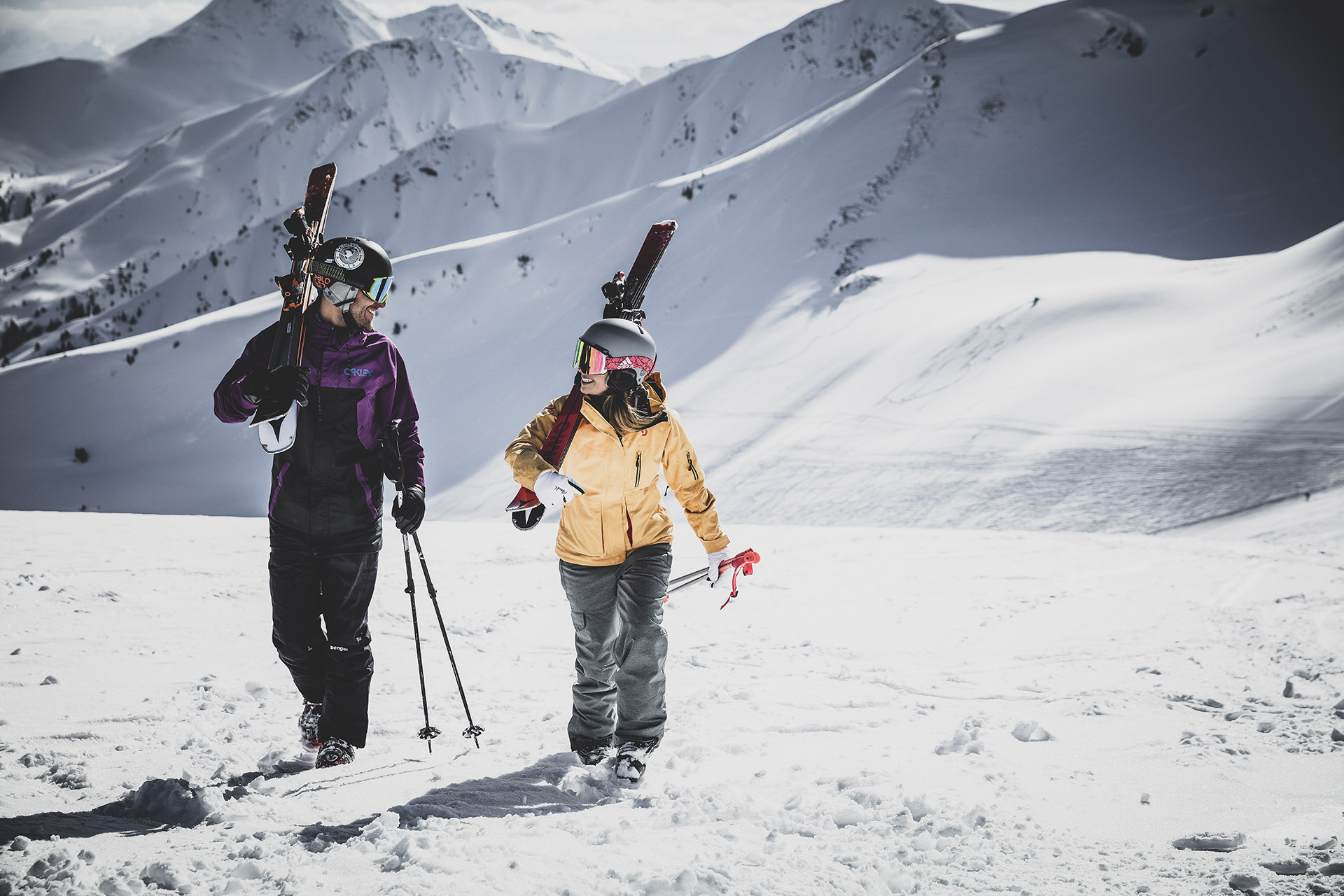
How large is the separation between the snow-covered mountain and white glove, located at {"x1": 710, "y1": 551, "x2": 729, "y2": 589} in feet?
22.7

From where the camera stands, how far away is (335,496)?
374 centimetres

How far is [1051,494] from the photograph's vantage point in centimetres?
1007

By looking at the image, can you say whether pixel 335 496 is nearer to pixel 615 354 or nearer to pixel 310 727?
pixel 310 727

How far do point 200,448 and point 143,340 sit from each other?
24.1ft

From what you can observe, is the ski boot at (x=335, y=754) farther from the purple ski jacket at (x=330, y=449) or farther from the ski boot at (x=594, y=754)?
the ski boot at (x=594, y=754)

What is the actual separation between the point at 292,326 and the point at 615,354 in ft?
4.55

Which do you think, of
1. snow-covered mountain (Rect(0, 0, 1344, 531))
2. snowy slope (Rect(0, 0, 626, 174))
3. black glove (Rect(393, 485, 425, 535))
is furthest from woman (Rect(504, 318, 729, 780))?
snowy slope (Rect(0, 0, 626, 174))

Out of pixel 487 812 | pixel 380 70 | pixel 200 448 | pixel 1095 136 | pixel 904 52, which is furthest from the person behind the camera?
pixel 380 70

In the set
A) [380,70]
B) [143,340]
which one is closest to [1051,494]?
[143,340]

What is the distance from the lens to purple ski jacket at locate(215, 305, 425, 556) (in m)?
3.71

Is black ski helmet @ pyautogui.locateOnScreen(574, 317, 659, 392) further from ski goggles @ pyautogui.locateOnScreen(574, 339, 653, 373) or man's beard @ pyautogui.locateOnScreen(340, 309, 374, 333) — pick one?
man's beard @ pyautogui.locateOnScreen(340, 309, 374, 333)

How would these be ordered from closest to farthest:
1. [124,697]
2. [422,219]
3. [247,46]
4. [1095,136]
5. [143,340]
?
[124,697], [1095,136], [143,340], [422,219], [247,46]

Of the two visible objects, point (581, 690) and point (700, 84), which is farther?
point (700, 84)

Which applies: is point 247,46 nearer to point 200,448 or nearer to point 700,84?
point 700,84
